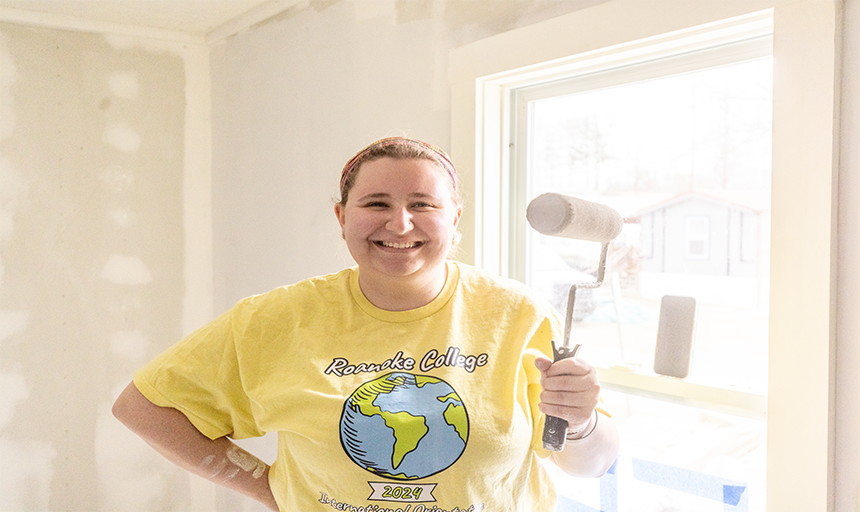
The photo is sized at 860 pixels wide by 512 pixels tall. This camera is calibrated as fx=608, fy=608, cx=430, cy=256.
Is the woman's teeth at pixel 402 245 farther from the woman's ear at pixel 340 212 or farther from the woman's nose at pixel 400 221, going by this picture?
the woman's ear at pixel 340 212

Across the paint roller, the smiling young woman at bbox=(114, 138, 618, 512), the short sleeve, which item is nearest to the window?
the smiling young woman at bbox=(114, 138, 618, 512)

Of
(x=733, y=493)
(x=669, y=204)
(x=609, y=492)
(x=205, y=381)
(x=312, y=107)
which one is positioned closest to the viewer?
(x=205, y=381)

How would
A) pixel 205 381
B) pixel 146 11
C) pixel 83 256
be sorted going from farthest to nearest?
1. pixel 83 256
2. pixel 146 11
3. pixel 205 381

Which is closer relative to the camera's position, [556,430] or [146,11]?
[556,430]

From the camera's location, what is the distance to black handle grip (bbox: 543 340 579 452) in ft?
2.78

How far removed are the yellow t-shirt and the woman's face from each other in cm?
8

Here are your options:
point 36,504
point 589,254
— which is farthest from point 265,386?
point 36,504

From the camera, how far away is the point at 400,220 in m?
1.00

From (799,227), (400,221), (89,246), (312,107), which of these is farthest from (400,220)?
(89,246)

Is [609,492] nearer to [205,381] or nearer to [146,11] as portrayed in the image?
[205,381]

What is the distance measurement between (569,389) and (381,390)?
1.01 ft

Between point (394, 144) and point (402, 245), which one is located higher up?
point (394, 144)

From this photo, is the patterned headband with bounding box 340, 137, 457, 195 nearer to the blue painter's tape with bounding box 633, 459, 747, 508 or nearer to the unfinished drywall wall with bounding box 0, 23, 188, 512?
the blue painter's tape with bounding box 633, 459, 747, 508

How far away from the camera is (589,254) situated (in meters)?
1.56
